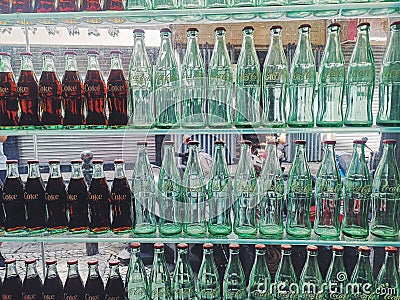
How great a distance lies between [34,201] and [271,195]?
0.94 metres

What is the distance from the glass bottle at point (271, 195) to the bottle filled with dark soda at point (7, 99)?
1.01 meters

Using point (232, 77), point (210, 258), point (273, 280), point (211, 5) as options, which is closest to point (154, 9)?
point (211, 5)

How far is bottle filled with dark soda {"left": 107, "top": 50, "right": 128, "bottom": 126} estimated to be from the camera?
151 centimetres

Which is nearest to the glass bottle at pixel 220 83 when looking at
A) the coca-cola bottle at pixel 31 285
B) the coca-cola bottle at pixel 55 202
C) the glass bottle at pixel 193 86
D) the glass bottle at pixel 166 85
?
the glass bottle at pixel 193 86

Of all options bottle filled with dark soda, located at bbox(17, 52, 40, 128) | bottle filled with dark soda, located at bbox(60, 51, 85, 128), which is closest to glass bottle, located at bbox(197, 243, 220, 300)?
bottle filled with dark soda, located at bbox(60, 51, 85, 128)

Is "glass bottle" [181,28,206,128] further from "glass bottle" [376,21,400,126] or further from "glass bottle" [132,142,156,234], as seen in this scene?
"glass bottle" [376,21,400,126]

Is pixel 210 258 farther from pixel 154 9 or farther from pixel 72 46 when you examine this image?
pixel 72 46

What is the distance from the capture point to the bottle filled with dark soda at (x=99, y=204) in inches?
61.0

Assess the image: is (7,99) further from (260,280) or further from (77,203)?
(260,280)

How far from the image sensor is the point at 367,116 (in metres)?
1.42

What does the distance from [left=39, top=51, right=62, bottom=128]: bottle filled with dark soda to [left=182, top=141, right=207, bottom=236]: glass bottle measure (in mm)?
533

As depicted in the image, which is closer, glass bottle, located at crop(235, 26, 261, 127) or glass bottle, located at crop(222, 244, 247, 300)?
glass bottle, located at crop(235, 26, 261, 127)

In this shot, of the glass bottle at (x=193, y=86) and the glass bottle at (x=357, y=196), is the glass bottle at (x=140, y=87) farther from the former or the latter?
the glass bottle at (x=357, y=196)

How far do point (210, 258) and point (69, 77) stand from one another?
902 millimetres
